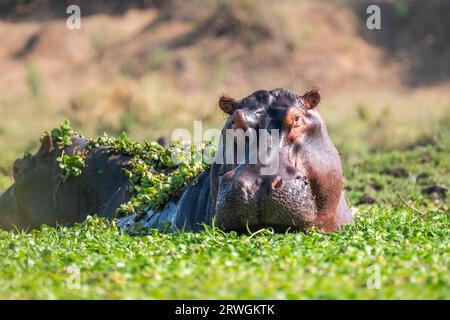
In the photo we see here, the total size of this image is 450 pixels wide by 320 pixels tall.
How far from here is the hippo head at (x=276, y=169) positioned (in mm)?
6504

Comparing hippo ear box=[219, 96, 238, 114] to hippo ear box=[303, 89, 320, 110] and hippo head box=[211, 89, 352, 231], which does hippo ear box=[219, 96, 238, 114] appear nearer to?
hippo head box=[211, 89, 352, 231]

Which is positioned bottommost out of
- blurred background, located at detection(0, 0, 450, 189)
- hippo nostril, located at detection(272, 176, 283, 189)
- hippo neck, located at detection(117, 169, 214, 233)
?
hippo neck, located at detection(117, 169, 214, 233)

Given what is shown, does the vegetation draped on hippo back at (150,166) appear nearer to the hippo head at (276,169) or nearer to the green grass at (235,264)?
the green grass at (235,264)

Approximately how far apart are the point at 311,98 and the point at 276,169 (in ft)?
3.20

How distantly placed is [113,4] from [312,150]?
954 inches

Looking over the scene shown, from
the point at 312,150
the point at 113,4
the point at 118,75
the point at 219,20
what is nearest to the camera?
the point at 312,150

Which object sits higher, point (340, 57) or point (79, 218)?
point (340, 57)

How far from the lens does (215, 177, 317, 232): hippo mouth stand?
21.2 ft

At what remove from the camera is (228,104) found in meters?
7.44

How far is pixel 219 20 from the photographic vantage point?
28.4 m

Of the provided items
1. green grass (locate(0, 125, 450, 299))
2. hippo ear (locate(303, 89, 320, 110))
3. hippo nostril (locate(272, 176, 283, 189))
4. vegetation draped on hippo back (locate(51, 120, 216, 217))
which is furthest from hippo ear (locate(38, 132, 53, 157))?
hippo nostril (locate(272, 176, 283, 189))

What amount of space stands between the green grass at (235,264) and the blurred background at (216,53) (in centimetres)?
1377
